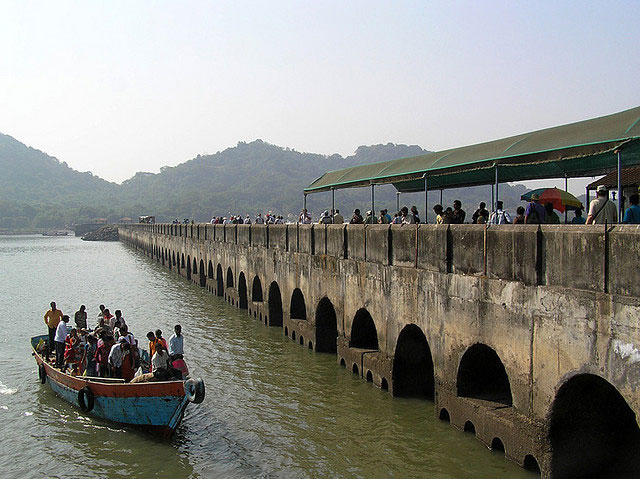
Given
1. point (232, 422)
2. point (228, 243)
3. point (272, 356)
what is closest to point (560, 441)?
point (232, 422)

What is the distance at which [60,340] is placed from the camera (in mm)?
18547

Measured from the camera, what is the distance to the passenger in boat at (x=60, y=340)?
1834 cm

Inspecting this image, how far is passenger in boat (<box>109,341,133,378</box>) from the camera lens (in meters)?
15.3

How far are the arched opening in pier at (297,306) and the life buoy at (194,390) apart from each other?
11009 millimetres

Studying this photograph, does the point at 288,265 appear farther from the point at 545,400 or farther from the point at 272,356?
the point at 545,400

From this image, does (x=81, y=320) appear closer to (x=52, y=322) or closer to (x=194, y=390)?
(x=52, y=322)

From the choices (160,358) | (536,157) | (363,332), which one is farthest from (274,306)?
(536,157)

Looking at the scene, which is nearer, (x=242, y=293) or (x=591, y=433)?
(x=591, y=433)

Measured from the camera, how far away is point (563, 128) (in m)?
14.3

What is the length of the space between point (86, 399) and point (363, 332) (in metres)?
8.25

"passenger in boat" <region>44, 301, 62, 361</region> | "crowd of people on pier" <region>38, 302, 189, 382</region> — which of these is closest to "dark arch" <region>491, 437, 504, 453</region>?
"crowd of people on pier" <region>38, 302, 189, 382</region>

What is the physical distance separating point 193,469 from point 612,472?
813 cm

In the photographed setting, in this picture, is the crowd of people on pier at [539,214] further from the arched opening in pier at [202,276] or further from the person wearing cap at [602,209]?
the arched opening in pier at [202,276]

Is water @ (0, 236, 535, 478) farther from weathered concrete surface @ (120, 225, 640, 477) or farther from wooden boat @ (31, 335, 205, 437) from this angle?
weathered concrete surface @ (120, 225, 640, 477)
